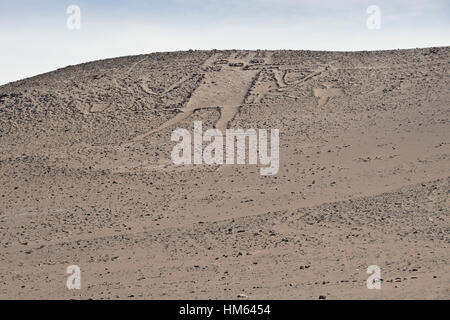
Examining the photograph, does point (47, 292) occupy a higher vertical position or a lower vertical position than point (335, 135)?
lower

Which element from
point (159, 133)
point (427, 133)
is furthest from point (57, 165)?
point (427, 133)

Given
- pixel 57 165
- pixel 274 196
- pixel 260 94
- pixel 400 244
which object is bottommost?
pixel 400 244

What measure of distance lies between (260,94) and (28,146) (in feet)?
25.4

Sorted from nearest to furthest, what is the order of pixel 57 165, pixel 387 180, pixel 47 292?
pixel 47 292 → pixel 387 180 → pixel 57 165

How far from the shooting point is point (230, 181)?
18344mm

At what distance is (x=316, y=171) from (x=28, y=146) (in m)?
9.30

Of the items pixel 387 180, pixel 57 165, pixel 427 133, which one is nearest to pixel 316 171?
pixel 387 180

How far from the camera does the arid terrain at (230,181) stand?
39.8ft

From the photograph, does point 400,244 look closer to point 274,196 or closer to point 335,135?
point 274,196

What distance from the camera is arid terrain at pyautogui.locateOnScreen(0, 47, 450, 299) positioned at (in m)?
12.1

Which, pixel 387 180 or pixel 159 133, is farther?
pixel 159 133

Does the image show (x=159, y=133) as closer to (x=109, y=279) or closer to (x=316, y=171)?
(x=316, y=171)

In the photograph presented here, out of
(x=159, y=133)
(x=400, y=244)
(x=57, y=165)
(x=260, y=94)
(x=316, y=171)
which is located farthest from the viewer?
(x=260, y=94)

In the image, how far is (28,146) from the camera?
892 inches
